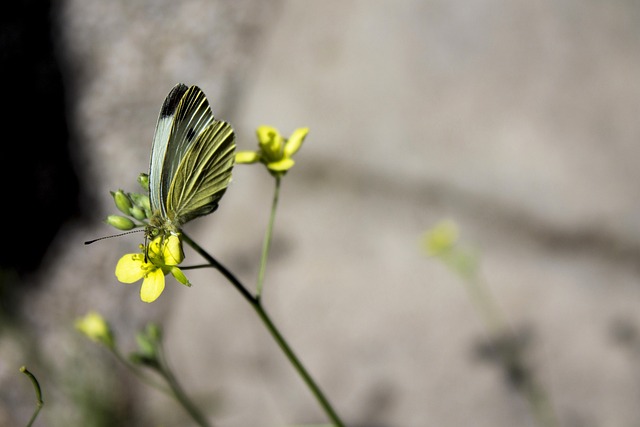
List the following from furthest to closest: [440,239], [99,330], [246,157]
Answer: [440,239] < [99,330] < [246,157]

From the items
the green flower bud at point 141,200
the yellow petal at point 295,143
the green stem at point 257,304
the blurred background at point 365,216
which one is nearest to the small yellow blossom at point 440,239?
the blurred background at point 365,216

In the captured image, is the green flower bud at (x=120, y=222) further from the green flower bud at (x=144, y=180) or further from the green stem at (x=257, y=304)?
the green stem at (x=257, y=304)

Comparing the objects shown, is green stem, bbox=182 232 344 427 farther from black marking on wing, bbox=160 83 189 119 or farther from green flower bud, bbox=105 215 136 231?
black marking on wing, bbox=160 83 189 119

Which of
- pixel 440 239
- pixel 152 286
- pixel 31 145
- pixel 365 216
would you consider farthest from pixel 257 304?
pixel 31 145

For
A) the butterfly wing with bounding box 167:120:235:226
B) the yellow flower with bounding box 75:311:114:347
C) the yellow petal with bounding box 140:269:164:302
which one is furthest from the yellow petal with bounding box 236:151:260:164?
the yellow flower with bounding box 75:311:114:347

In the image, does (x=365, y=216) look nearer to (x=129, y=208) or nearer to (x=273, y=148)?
(x=273, y=148)

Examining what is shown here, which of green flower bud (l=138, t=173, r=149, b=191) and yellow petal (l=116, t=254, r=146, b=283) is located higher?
green flower bud (l=138, t=173, r=149, b=191)
